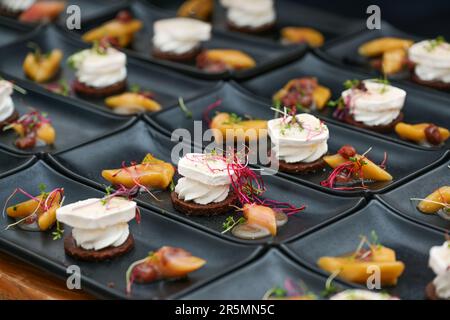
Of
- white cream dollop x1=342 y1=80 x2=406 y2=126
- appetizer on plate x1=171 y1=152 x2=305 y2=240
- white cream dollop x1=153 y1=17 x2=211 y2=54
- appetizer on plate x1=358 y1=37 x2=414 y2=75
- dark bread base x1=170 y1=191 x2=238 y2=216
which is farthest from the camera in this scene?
white cream dollop x1=153 y1=17 x2=211 y2=54

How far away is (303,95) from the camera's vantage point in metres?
4.95

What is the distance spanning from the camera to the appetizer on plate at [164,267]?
3389 millimetres

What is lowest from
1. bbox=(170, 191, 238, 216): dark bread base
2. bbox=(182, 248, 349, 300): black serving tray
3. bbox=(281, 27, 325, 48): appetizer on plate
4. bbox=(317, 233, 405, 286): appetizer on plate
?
bbox=(281, 27, 325, 48): appetizer on plate

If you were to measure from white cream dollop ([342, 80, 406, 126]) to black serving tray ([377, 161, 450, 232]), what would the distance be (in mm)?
557

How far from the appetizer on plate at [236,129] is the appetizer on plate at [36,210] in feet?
3.19

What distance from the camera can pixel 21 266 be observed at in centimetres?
371

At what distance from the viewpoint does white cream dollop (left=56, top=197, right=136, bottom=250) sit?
3.55m

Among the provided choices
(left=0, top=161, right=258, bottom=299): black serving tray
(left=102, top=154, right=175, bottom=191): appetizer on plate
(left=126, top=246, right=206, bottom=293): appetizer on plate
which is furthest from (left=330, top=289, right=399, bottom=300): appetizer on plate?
(left=102, top=154, right=175, bottom=191): appetizer on plate

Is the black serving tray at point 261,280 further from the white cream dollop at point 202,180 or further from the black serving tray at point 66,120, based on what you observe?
the black serving tray at point 66,120

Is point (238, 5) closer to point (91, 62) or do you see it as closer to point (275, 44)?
point (275, 44)

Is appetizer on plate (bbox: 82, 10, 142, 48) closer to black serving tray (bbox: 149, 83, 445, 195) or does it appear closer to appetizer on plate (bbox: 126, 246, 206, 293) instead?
black serving tray (bbox: 149, 83, 445, 195)

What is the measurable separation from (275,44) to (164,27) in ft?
2.31

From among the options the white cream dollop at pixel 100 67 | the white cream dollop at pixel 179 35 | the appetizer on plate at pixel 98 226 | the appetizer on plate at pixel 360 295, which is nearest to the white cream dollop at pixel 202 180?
the appetizer on plate at pixel 98 226

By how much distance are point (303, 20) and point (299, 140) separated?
2.35 metres
